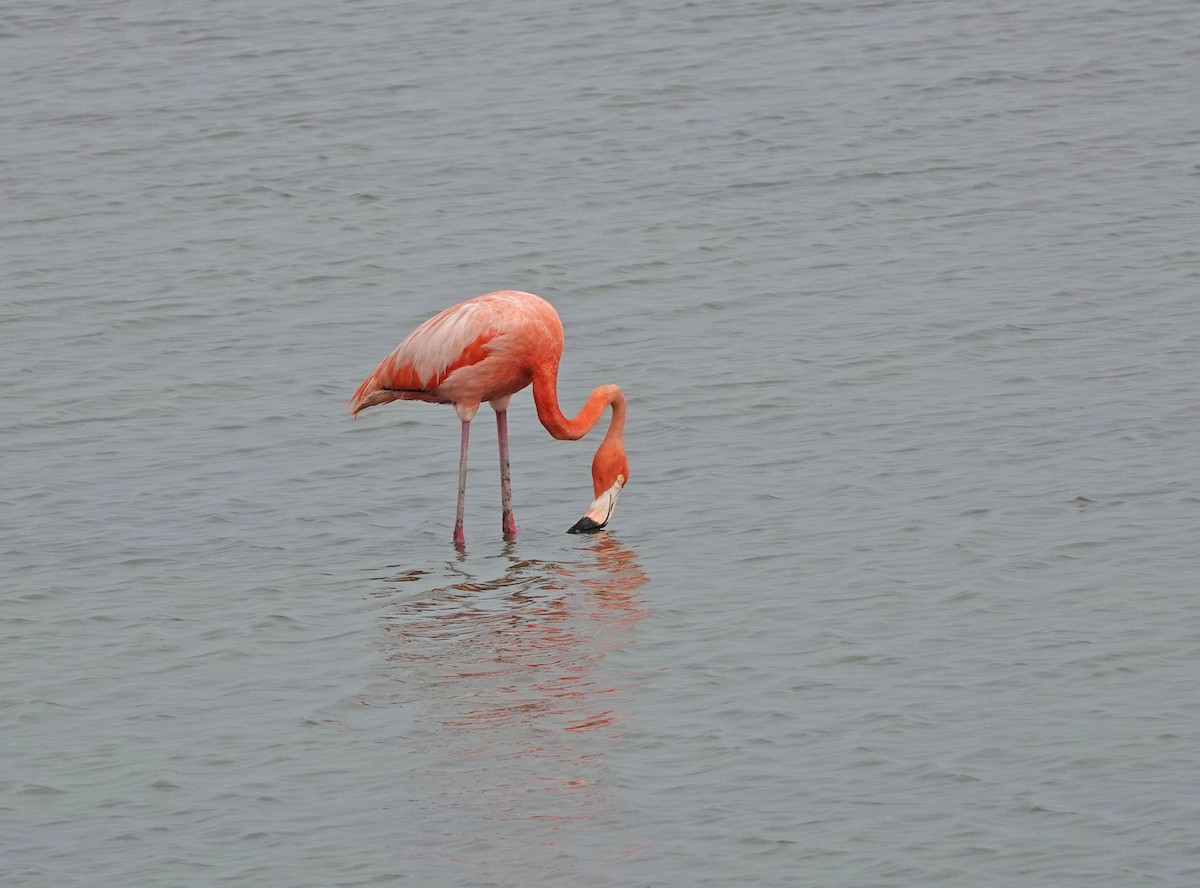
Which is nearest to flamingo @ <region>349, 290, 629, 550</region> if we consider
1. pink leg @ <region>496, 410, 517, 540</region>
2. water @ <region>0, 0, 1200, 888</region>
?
pink leg @ <region>496, 410, 517, 540</region>

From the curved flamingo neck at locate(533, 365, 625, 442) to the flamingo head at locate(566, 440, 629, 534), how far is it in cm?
19

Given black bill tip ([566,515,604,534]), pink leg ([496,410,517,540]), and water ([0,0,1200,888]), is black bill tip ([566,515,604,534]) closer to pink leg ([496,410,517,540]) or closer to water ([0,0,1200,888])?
water ([0,0,1200,888])

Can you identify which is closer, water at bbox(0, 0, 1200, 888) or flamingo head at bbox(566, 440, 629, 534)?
water at bbox(0, 0, 1200, 888)

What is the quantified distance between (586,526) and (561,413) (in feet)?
2.80

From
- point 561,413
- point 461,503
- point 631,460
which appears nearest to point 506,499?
point 461,503

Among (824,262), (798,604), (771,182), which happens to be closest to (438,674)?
(798,604)

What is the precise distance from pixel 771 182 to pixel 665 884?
43.5 feet

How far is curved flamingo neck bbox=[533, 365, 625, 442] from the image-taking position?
1241cm

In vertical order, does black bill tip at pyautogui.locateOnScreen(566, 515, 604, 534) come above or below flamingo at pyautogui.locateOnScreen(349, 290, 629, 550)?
below

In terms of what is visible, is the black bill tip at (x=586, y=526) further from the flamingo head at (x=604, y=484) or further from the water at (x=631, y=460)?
the water at (x=631, y=460)

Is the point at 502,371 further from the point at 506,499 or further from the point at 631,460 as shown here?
the point at 631,460

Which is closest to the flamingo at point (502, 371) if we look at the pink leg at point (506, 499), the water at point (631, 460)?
the pink leg at point (506, 499)

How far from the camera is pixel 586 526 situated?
12.0 metres

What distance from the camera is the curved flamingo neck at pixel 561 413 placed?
488 inches
